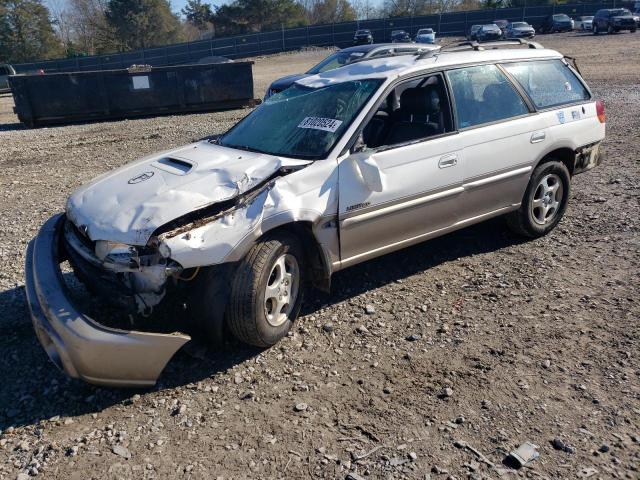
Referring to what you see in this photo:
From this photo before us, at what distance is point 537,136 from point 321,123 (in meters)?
2.13

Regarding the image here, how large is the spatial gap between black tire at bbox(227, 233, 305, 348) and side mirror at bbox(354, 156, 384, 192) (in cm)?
69

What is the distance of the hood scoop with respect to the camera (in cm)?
379

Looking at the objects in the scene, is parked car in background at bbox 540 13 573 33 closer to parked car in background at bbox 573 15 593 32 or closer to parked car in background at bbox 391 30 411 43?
parked car in background at bbox 573 15 593 32

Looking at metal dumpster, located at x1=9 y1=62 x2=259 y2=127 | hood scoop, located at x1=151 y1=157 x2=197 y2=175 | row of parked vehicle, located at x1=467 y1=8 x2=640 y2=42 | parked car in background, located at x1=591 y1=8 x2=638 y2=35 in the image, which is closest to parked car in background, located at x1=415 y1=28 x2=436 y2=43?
row of parked vehicle, located at x1=467 y1=8 x2=640 y2=42

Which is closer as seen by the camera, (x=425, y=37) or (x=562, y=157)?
(x=562, y=157)

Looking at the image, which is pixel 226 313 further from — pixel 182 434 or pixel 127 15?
pixel 127 15

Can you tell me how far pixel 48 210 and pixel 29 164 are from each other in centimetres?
347

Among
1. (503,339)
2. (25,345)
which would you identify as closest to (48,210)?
(25,345)

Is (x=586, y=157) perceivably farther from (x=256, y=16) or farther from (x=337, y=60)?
(x=256, y=16)

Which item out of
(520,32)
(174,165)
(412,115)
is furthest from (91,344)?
(520,32)

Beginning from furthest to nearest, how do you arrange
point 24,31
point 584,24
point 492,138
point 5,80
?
1. point 24,31
2. point 584,24
3. point 5,80
4. point 492,138

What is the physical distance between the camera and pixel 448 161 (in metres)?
4.38

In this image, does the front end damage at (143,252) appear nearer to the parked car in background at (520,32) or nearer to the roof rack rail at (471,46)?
the roof rack rail at (471,46)

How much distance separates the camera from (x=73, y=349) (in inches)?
116
